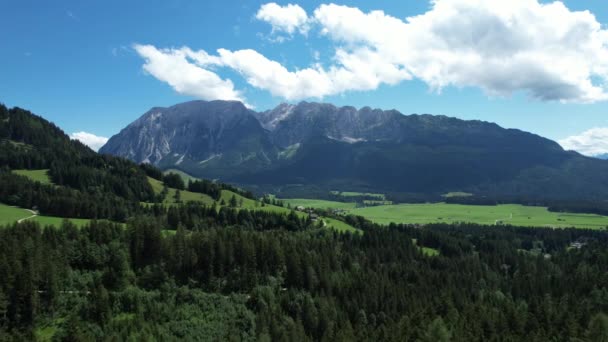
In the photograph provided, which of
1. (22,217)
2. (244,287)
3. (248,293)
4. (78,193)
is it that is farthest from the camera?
(78,193)

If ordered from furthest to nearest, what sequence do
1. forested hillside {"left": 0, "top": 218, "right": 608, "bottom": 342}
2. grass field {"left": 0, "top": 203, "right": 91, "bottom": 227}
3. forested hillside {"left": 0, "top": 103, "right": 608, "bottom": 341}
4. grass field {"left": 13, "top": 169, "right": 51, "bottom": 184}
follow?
grass field {"left": 13, "top": 169, "right": 51, "bottom": 184} → grass field {"left": 0, "top": 203, "right": 91, "bottom": 227} → forested hillside {"left": 0, "top": 103, "right": 608, "bottom": 341} → forested hillside {"left": 0, "top": 218, "right": 608, "bottom": 342}

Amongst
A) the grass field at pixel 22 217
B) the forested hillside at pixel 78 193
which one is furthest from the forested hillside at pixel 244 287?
the grass field at pixel 22 217

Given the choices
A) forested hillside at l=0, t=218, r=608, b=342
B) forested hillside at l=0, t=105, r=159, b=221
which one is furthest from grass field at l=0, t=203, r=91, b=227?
forested hillside at l=0, t=218, r=608, b=342

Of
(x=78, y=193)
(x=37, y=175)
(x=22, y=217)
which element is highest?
(x=37, y=175)

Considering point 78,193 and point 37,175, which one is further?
point 37,175

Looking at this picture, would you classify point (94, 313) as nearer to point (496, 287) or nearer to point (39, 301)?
point (39, 301)

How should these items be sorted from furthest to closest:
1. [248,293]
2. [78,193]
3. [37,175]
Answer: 1. [37,175]
2. [78,193]
3. [248,293]

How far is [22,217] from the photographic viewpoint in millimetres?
132125

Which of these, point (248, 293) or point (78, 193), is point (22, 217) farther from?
point (248, 293)

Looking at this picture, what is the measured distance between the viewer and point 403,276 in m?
133

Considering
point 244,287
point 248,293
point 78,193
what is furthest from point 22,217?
point 248,293

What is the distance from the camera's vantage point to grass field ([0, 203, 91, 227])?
12794 centimetres

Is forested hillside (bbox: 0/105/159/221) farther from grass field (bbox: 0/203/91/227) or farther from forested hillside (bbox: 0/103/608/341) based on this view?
grass field (bbox: 0/203/91/227)

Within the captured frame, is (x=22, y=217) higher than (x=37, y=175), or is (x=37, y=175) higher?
(x=37, y=175)
